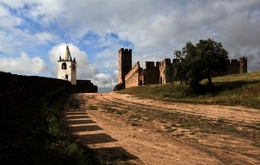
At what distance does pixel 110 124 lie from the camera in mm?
12273

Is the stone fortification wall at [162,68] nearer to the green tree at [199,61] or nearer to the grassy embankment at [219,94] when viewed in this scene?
the grassy embankment at [219,94]

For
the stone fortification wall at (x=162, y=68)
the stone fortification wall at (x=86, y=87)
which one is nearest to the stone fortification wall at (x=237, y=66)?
the stone fortification wall at (x=162, y=68)

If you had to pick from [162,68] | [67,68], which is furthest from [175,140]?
[67,68]

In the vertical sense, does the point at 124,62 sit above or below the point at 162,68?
above

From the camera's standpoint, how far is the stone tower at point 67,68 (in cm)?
7550

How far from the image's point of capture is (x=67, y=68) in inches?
3007

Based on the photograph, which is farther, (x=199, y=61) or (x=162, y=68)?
(x=162, y=68)

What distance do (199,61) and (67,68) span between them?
5917 centimetres

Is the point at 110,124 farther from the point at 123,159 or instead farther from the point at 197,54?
the point at 197,54

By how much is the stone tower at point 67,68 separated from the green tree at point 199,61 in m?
54.7

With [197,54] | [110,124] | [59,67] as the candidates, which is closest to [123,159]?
[110,124]

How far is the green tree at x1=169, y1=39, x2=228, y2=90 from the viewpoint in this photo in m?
24.3

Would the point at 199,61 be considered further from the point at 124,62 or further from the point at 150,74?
the point at 124,62

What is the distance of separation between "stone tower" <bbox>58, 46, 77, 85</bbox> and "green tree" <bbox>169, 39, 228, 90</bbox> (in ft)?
180
